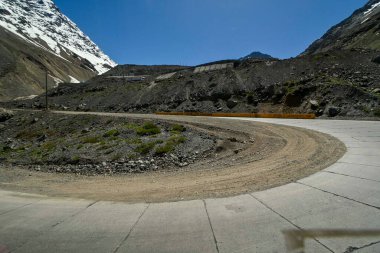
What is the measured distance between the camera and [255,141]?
1945cm

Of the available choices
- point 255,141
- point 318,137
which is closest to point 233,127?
point 255,141

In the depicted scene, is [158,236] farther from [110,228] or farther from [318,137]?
[318,137]

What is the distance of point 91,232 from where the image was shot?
607 cm

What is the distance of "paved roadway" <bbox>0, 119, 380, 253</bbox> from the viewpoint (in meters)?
5.34

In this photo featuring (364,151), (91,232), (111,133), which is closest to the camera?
(91,232)

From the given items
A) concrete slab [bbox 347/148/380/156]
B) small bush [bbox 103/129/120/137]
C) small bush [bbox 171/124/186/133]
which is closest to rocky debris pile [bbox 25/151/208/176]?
small bush [bbox 171/124/186/133]

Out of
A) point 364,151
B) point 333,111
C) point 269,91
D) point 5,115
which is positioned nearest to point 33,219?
point 364,151

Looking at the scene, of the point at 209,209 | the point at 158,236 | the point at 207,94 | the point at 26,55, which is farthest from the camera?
the point at 26,55

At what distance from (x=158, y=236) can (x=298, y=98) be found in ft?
130

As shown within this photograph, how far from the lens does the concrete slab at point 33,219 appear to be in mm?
5953

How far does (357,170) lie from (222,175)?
468 cm

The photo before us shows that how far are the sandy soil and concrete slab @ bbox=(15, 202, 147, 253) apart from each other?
4.24ft

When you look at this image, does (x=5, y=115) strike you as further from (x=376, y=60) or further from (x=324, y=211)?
(x=376, y=60)

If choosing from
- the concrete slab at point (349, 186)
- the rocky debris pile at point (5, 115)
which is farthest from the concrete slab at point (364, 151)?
the rocky debris pile at point (5, 115)
